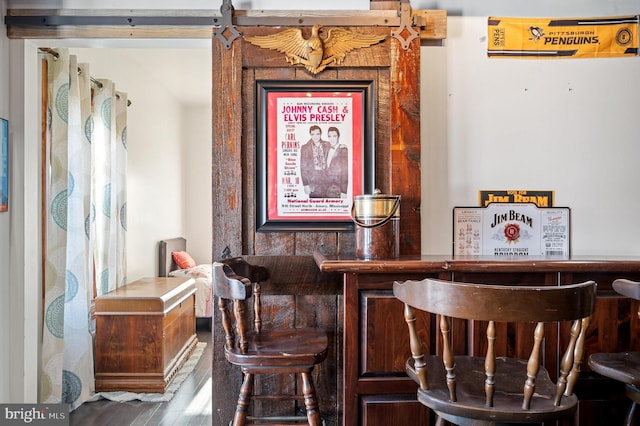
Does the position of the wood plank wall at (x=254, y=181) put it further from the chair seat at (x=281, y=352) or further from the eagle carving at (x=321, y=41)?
the chair seat at (x=281, y=352)

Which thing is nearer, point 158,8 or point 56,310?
point 158,8

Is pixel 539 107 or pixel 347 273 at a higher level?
pixel 539 107

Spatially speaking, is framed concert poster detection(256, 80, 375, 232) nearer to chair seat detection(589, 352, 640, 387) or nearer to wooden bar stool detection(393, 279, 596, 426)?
wooden bar stool detection(393, 279, 596, 426)

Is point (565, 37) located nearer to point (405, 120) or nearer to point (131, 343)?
point (405, 120)

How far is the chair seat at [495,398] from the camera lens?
1089mm

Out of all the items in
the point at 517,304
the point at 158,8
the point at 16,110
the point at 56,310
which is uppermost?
the point at 158,8

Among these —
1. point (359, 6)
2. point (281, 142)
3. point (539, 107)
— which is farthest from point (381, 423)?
point (359, 6)

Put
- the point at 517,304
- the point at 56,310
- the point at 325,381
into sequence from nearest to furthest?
the point at 517,304 < the point at 325,381 < the point at 56,310

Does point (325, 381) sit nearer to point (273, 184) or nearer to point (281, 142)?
point (273, 184)

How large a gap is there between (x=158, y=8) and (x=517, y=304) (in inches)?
84.8

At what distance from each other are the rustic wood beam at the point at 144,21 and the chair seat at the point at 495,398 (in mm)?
1614

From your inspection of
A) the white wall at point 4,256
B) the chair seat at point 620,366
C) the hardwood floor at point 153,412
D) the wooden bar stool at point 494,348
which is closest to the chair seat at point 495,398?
the wooden bar stool at point 494,348

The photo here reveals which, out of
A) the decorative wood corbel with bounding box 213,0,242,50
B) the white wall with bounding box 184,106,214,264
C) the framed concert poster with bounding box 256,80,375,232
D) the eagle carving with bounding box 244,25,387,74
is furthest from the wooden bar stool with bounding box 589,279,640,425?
the white wall with bounding box 184,106,214,264

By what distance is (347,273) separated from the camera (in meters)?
1.55
